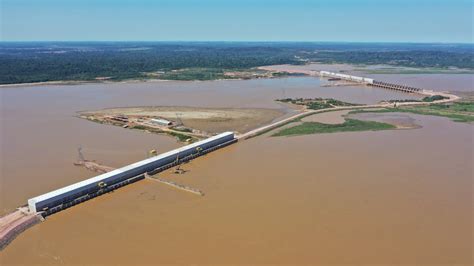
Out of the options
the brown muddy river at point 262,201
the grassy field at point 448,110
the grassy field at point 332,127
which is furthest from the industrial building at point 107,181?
the grassy field at point 448,110

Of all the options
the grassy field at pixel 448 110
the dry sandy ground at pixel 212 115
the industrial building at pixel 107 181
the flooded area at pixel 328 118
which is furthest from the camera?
the grassy field at pixel 448 110

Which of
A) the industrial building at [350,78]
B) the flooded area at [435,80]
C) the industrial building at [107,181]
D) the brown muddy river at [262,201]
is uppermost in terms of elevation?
the industrial building at [350,78]

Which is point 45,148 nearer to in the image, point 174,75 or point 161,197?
point 161,197

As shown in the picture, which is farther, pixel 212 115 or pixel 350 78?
pixel 350 78

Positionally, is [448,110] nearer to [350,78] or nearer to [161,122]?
[350,78]

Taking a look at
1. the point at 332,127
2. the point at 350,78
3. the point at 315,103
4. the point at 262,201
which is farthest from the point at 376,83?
the point at 262,201

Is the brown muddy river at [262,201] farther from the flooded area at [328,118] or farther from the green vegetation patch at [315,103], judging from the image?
the green vegetation patch at [315,103]
